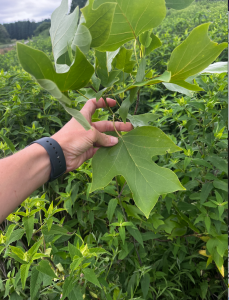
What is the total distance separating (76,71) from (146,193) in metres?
0.34

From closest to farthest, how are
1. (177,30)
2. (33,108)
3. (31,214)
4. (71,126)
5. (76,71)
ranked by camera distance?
1. (76,71)
2. (31,214)
3. (71,126)
4. (33,108)
5. (177,30)

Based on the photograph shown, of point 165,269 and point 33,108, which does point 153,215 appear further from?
point 33,108

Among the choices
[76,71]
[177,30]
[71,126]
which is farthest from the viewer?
[177,30]

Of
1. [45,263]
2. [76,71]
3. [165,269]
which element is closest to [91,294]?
[45,263]

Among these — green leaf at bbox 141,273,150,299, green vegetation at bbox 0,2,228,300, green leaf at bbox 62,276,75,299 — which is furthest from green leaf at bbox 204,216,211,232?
green leaf at bbox 62,276,75,299

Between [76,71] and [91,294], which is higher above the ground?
[76,71]

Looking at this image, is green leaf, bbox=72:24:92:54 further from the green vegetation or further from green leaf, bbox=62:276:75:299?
green leaf, bbox=62:276:75:299

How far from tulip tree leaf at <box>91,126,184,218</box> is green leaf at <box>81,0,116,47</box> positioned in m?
0.27

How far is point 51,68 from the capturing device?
368 millimetres

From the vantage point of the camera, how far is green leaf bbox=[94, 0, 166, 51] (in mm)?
446

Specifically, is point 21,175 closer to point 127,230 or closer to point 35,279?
point 35,279

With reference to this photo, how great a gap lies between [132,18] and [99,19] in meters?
0.12

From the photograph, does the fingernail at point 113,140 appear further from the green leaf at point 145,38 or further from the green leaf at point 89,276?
the green leaf at point 89,276

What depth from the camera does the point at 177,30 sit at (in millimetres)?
4086
